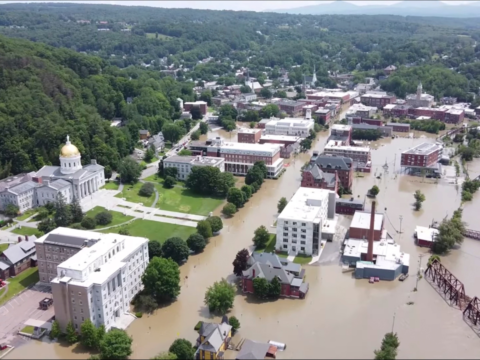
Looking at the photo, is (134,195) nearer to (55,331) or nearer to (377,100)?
(55,331)

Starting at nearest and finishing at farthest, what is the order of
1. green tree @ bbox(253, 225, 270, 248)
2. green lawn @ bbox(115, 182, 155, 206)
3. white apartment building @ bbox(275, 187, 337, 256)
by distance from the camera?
1. white apartment building @ bbox(275, 187, 337, 256)
2. green tree @ bbox(253, 225, 270, 248)
3. green lawn @ bbox(115, 182, 155, 206)

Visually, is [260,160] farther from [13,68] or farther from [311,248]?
[13,68]

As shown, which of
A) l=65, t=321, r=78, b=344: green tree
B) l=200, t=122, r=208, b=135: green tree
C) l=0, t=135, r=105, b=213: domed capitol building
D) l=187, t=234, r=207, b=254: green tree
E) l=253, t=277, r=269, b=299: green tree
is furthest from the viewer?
l=200, t=122, r=208, b=135: green tree

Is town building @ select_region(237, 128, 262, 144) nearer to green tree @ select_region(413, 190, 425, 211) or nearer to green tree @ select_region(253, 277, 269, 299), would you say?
green tree @ select_region(413, 190, 425, 211)

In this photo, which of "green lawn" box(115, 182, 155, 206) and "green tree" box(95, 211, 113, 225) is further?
"green lawn" box(115, 182, 155, 206)

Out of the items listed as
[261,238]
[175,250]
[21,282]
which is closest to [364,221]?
[261,238]

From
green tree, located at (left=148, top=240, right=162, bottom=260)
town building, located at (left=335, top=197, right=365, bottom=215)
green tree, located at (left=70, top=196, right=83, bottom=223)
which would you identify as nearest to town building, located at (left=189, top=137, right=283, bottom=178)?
town building, located at (left=335, top=197, right=365, bottom=215)
